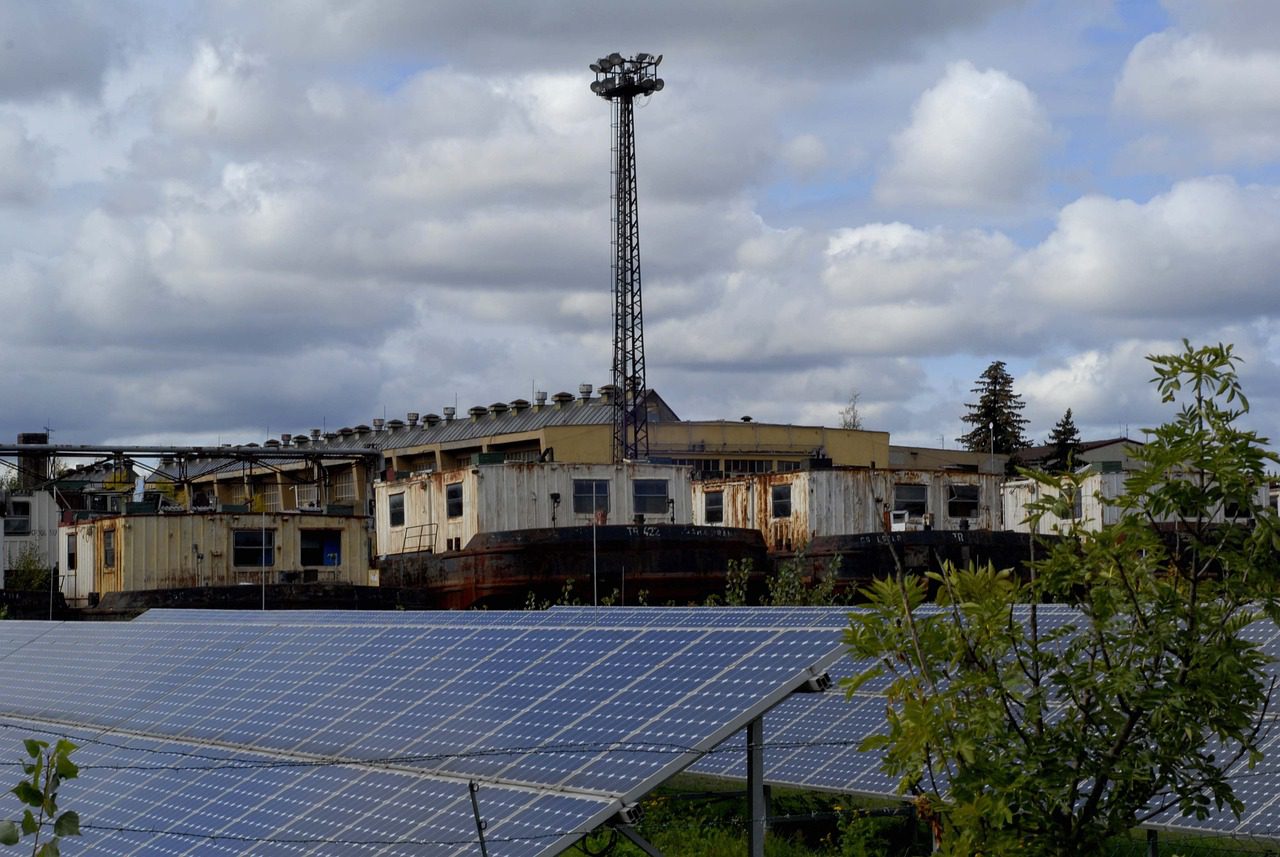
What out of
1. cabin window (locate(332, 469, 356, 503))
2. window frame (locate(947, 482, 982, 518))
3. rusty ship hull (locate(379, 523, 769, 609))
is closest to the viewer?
rusty ship hull (locate(379, 523, 769, 609))

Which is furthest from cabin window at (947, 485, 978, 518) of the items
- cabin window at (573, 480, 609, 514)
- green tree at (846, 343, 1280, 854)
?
green tree at (846, 343, 1280, 854)

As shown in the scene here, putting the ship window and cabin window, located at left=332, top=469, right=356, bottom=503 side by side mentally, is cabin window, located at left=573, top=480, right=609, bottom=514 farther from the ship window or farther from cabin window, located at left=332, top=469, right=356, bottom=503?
cabin window, located at left=332, top=469, right=356, bottom=503

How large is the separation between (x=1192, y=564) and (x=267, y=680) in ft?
36.7

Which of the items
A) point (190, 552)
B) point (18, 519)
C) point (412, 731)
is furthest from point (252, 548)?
point (412, 731)

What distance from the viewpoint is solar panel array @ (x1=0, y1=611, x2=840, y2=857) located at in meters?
10.5

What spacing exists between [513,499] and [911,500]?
13.2 metres

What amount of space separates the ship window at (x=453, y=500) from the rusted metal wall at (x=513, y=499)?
0.07 meters

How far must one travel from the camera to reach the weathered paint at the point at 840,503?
53281mm

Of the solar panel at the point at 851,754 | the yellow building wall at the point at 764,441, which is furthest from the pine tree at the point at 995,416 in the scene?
the solar panel at the point at 851,754

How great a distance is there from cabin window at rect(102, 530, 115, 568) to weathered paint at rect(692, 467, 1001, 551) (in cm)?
2094

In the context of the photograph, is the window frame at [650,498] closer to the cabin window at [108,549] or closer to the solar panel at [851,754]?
the cabin window at [108,549]

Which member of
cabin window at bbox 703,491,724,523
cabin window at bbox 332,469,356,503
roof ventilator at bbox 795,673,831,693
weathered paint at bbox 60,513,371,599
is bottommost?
roof ventilator at bbox 795,673,831,693

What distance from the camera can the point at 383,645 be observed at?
16.5 metres

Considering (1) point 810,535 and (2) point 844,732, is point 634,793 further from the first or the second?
(1) point 810,535
